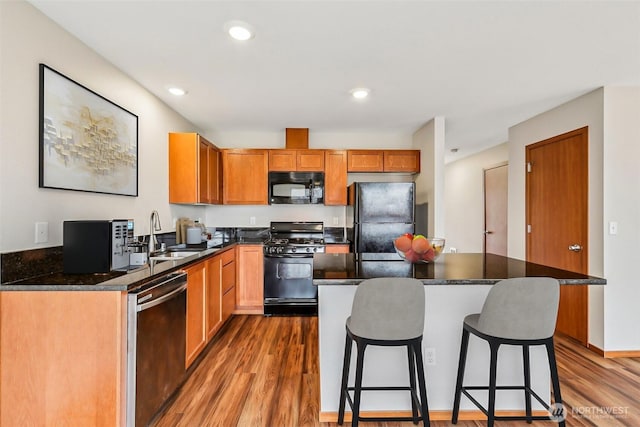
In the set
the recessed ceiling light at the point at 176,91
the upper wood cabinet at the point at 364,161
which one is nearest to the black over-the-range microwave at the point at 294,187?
the upper wood cabinet at the point at 364,161

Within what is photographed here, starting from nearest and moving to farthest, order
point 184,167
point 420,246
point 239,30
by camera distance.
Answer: point 239,30 → point 420,246 → point 184,167

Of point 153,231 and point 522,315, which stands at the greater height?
point 153,231

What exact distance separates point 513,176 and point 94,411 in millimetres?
4621

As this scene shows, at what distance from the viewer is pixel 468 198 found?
255 inches

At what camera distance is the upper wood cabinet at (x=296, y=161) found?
439 centimetres

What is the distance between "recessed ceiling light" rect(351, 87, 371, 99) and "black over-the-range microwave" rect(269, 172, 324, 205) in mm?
1435

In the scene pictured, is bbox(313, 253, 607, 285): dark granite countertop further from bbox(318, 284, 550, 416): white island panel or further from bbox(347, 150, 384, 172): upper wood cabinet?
bbox(347, 150, 384, 172): upper wood cabinet

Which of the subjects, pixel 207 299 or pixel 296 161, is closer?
pixel 207 299

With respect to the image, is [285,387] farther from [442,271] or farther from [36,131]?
[36,131]

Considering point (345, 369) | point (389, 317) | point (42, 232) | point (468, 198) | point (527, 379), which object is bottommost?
point (527, 379)

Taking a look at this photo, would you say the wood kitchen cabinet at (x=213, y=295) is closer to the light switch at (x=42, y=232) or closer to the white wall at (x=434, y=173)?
the light switch at (x=42, y=232)

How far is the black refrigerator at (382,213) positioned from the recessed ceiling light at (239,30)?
2208mm

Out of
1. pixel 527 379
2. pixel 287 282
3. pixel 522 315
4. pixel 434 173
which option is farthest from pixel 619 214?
pixel 287 282

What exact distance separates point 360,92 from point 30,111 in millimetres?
2392
